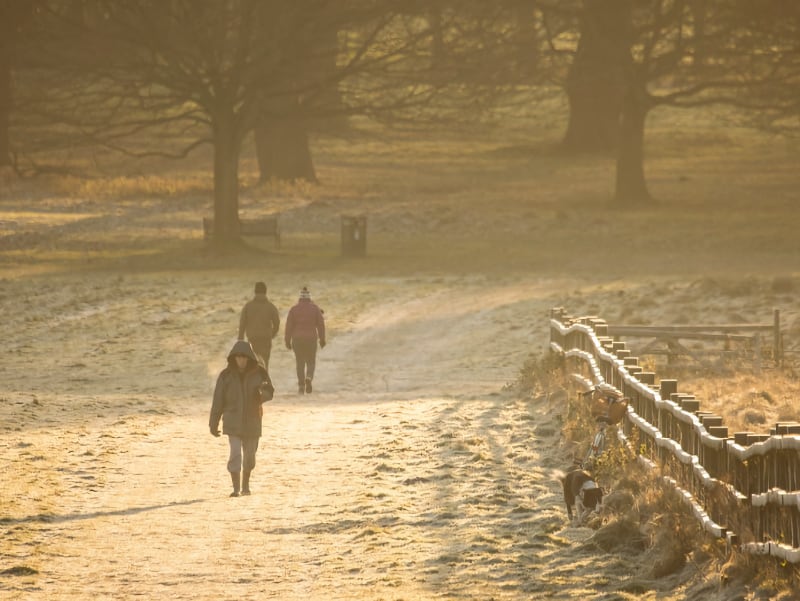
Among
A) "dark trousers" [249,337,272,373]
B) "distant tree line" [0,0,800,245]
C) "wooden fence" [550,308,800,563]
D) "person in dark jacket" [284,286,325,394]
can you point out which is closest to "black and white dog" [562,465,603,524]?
"wooden fence" [550,308,800,563]

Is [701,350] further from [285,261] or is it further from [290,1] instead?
[290,1]

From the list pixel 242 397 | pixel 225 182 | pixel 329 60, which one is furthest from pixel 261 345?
pixel 329 60

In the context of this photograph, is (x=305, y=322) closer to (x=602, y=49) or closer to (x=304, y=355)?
(x=304, y=355)

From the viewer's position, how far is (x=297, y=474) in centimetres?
1505

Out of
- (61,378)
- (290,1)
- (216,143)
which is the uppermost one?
(290,1)

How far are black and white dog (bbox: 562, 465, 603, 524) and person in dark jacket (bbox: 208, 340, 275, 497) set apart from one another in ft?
10.4

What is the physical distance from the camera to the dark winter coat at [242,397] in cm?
1388

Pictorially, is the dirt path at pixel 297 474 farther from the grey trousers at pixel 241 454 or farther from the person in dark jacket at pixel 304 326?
the person in dark jacket at pixel 304 326

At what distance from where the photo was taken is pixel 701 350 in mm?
24094

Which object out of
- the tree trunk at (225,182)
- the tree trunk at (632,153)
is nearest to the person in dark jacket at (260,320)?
the tree trunk at (225,182)

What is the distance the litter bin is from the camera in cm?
3803

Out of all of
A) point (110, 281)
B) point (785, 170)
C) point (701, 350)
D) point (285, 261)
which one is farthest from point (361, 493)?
point (785, 170)

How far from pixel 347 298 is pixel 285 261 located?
6162mm

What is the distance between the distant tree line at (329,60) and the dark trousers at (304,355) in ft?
58.4
